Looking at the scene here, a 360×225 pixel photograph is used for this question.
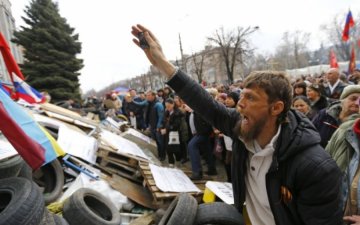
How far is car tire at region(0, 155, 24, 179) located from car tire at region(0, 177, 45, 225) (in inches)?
25.5

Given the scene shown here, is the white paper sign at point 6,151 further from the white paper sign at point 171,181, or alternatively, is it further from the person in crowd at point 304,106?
the person in crowd at point 304,106

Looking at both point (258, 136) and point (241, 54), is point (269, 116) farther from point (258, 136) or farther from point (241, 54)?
point (241, 54)

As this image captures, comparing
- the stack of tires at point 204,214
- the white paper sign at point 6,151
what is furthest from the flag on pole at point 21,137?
the stack of tires at point 204,214

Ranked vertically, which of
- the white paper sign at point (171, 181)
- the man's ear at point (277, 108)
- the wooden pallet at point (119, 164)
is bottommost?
the white paper sign at point (171, 181)

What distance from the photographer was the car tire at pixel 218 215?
8.77ft

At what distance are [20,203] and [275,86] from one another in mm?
2922

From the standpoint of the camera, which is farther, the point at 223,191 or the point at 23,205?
the point at 223,191

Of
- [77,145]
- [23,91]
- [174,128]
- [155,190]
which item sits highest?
[23,91]

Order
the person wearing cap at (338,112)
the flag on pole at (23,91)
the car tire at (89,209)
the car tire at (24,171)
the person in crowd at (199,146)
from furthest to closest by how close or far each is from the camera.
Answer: the flag on pole at (23,91), the person in crowd at (199,146), the car tire at (24,171), the car tire at (89,209), the person wearing cap at (338,112)

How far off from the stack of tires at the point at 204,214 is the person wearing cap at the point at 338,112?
175cm

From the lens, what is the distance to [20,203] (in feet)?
10.9

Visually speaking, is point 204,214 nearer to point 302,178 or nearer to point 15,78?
point 302,178

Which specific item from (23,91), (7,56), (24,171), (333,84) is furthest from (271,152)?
(23,91)

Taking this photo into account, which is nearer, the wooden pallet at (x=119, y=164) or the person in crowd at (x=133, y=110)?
the wooden pallet at (x=119, y=164)
